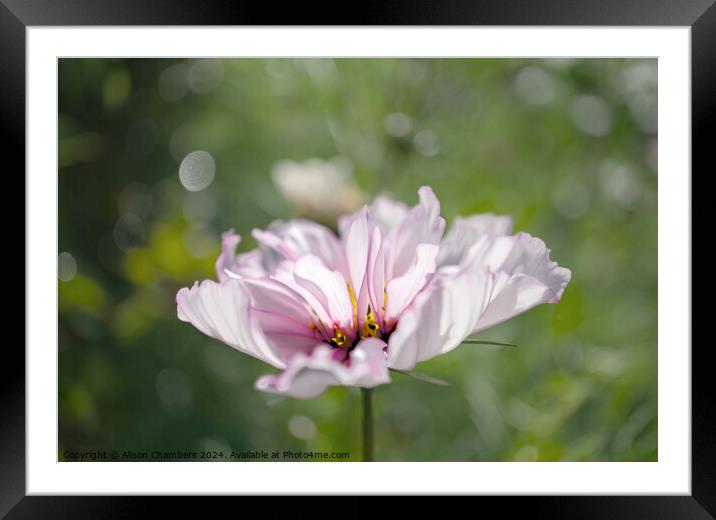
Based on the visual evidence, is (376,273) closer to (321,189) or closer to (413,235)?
(413,235)

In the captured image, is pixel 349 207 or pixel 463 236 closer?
pixel 463 236

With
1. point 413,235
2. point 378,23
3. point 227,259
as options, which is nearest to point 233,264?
point 227,259

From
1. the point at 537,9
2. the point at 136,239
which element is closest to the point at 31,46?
the point at 136,239

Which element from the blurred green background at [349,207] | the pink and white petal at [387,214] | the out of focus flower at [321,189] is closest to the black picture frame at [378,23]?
the blurred green background at [349,207]

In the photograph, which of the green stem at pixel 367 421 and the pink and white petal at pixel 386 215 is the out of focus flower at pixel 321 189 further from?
the green stem at pixel 367 421

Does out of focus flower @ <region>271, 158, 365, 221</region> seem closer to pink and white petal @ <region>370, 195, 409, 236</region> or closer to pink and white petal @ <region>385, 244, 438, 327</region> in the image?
pink and white petal @ <region>370, 195, 409, 236</region>

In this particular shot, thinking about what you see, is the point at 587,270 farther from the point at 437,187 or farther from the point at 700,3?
the point at 700,3
